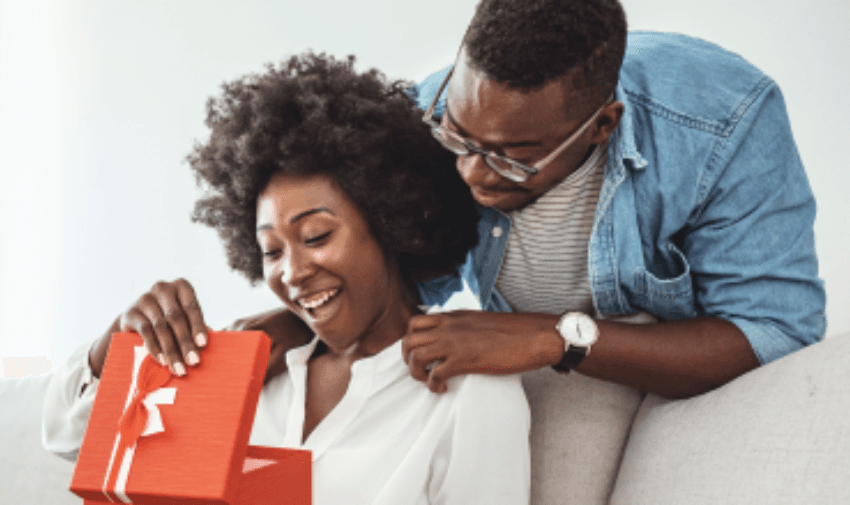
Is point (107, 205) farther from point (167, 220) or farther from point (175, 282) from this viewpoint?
point (175, 282)

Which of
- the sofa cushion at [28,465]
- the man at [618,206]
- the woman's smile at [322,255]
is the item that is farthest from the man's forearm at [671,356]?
the sofa cushion at [28,465]

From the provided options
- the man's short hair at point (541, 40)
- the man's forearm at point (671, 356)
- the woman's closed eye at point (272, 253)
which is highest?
the man's short hair at point (541, 40)

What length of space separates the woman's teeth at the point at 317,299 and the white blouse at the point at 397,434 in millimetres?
146

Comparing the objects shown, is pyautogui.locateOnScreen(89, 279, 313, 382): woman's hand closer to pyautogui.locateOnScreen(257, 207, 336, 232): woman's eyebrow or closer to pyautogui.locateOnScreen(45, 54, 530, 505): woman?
pyautogui.locateOnScreen(45, 54, 530, 505): woman

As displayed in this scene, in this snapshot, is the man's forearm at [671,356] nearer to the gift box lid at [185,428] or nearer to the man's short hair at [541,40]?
the man's short hair at [541,40]

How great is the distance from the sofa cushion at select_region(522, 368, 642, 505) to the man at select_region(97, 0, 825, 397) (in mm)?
117

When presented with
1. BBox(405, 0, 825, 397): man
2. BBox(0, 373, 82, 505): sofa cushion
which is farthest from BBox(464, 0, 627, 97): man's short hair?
BBox(0, 373, 82, 505): sofa cushion

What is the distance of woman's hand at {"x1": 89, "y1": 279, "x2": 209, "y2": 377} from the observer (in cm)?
96

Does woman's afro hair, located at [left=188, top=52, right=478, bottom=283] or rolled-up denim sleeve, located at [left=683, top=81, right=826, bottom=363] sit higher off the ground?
woman's afro hair, located at [left=188, top=52, right=478, bottom=283]

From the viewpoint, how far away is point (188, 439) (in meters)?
0.88

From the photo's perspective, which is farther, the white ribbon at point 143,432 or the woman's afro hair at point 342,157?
the woman's afro hair at point 342,157

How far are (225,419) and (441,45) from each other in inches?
63.4

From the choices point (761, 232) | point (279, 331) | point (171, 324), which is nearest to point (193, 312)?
point (171, 324)

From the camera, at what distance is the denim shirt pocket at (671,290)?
123 cm
